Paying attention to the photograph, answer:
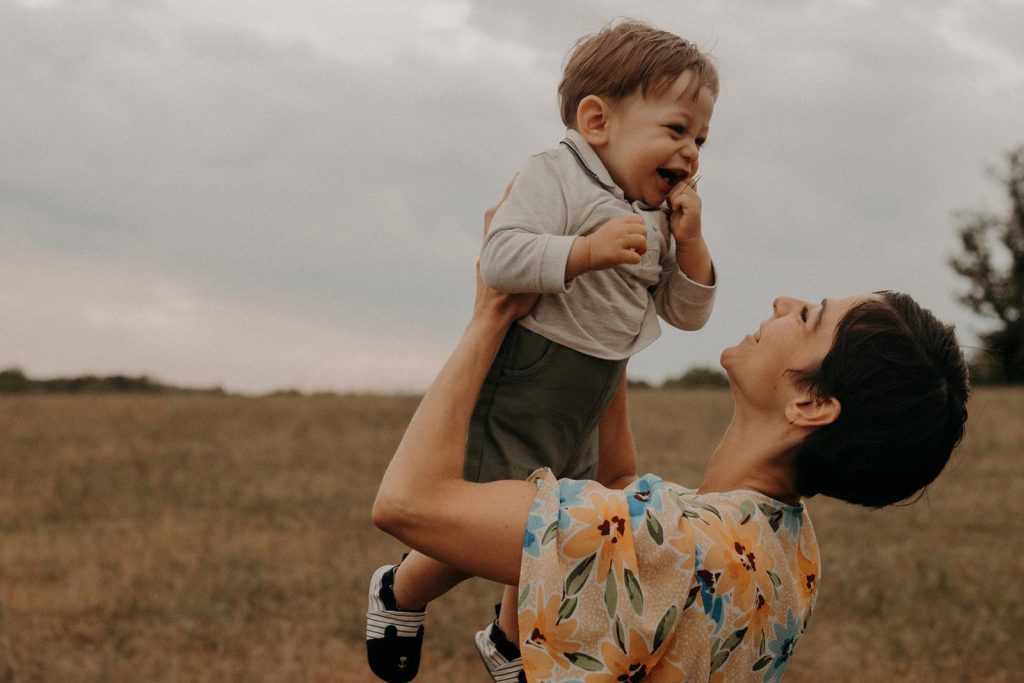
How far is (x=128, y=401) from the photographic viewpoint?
16.5 meters

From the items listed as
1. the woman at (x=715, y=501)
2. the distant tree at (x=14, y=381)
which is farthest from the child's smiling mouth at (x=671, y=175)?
the distant tree at (x=14, y=381)

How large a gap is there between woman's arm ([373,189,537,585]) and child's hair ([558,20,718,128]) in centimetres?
72

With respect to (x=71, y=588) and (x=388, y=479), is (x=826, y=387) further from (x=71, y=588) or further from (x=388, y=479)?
(x=71, y=588)

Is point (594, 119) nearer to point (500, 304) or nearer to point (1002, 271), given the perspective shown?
point (500, 304)

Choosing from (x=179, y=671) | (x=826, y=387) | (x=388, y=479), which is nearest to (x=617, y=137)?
(x=826, y=387)

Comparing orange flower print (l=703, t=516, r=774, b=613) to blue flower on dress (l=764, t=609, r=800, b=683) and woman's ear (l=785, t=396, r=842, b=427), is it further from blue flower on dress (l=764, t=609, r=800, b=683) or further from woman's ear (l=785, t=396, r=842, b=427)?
woman's ear (l=785, t=396, r=842, b=427)

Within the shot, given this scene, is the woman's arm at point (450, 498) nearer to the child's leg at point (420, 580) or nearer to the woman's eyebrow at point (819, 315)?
the child's leg at point (420, 580)

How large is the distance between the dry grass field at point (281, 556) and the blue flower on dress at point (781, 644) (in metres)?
0.53

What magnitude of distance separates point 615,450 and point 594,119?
80cm

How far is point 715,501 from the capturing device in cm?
211

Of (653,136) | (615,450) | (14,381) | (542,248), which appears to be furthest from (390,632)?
(14,381)

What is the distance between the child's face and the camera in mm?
2346

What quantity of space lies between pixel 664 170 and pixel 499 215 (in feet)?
1.37

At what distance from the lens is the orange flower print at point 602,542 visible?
76.2 inches
